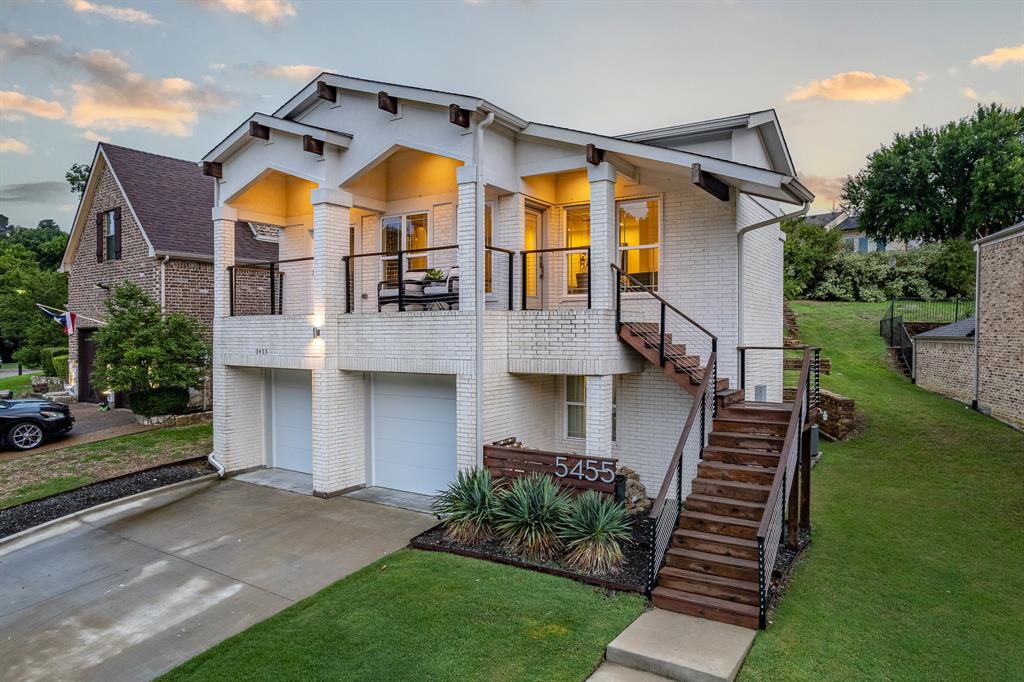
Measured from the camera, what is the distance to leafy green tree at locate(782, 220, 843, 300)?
3092 centimetres

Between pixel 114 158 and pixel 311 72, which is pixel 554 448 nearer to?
pixel 114 158

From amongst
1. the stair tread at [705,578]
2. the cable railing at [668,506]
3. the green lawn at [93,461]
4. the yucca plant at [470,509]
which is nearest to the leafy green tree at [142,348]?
the green lawn at [93,461]

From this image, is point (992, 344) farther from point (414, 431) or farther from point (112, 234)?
point (112, 234)

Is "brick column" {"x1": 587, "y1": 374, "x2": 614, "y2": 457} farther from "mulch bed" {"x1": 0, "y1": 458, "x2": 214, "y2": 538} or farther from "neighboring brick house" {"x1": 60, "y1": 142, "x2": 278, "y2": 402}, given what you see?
"neighboring brick house" {"x1": 60, "y1": 142, "x2": 278, "y2": 402}

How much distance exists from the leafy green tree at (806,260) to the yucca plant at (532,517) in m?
26.8

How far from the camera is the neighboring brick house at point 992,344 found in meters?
14.7

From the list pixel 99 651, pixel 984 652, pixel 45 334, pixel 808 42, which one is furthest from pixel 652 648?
pixel 45 334

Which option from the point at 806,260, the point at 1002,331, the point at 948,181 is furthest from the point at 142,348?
the point at 948,181

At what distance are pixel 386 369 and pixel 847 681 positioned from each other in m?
7.77

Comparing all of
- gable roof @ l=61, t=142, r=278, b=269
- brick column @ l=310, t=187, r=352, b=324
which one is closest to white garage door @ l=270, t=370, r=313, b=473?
brick column @ l=310, t=187, r=352, b=324

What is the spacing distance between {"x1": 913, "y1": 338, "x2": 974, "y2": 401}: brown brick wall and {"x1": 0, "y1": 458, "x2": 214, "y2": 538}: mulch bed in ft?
65.6

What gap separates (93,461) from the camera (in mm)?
12945

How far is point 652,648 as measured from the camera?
536 cm

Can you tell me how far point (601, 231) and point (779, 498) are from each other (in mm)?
4533
